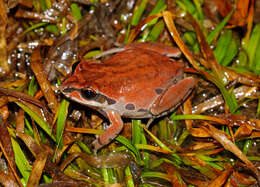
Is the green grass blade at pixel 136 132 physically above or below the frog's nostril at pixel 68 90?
below

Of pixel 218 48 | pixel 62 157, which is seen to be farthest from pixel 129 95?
pixel 218 48

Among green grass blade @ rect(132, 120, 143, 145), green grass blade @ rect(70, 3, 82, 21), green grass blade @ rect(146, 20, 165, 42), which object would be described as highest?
green grass blade @ rect(70, 3, 82, 21)

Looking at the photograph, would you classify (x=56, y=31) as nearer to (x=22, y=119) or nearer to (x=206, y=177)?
(x=22, y=119)

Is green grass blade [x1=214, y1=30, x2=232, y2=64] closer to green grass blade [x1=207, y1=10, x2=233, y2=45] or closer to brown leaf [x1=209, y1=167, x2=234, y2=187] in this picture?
green grass blade [x1=207, y1=10, x2=233, y2=45]

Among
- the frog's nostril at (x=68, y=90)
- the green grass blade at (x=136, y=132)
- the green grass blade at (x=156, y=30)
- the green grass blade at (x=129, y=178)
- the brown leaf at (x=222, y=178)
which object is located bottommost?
the green grass blade at (x=129, y=178)

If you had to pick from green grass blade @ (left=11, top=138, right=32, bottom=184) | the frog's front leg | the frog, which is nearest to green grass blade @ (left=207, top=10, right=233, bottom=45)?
the frog

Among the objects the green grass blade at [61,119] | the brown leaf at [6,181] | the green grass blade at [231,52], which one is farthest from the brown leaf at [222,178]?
the brown leaf at [6,181]

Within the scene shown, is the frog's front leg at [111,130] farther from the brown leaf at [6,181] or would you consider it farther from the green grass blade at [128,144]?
the brown leaf at [6,181]
